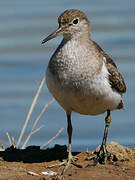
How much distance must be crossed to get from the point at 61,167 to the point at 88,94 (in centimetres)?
105

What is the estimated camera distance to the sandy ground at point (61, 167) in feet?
27.2

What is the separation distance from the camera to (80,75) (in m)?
9.02

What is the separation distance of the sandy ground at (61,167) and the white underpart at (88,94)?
67 cm

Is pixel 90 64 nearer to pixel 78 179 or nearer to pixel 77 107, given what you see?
pixel 77 107

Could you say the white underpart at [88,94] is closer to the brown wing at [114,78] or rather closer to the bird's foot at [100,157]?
the brown wing at [114,78]

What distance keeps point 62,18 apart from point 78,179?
2539 millimetres

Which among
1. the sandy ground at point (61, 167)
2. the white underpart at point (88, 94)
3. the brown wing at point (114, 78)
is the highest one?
the brown wing at point (114, 78)

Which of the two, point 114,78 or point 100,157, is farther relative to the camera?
point 114,78

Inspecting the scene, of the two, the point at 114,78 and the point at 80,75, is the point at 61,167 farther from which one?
the point at 114,78

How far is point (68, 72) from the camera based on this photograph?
29.7 feet

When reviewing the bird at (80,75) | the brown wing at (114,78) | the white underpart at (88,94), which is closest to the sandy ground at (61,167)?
the bird at (80,75)

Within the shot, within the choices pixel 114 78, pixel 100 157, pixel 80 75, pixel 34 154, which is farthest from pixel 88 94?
pixel 34 154

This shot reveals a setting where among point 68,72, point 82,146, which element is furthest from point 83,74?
point 82,146

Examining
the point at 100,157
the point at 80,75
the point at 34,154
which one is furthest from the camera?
the point at 34,154
